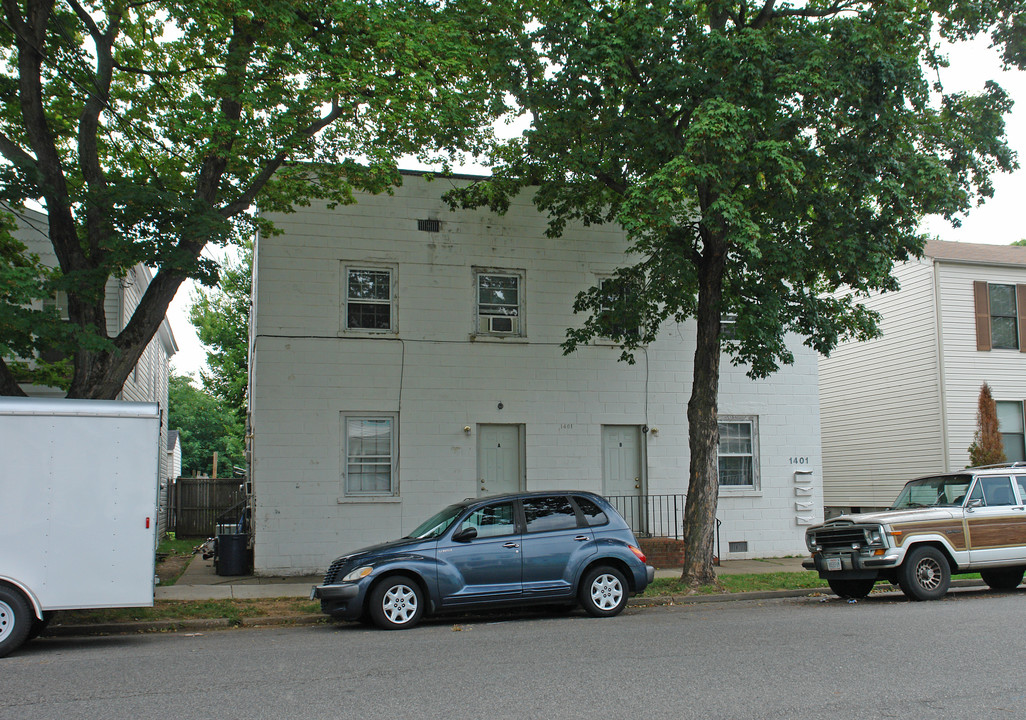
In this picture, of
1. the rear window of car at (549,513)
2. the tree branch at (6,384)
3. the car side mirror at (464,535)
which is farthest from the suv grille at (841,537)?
the tree branch at (6,384)

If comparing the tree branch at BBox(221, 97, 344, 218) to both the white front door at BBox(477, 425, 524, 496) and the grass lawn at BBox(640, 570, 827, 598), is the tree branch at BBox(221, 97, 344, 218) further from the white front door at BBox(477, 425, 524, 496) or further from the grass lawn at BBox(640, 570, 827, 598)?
the grass lawn at BBox(640, 570, 827, 598)

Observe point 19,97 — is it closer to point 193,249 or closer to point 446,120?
point 193,249

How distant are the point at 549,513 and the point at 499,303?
677 centimetres

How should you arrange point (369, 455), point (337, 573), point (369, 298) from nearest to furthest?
point (337, 573) < point (369, 455) < point (369, 298)

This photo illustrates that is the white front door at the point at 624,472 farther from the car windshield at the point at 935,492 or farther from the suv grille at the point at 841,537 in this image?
the car windshield at the point at 935,492

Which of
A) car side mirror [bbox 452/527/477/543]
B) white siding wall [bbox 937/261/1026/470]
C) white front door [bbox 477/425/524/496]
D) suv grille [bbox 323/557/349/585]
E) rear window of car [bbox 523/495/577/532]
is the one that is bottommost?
suv grille [bbox 323/557/349/585]

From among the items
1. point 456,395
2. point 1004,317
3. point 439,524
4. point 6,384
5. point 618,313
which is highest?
point 1004,317

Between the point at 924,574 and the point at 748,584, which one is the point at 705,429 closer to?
the point at 748,584

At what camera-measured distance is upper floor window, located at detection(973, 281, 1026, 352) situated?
22016mm

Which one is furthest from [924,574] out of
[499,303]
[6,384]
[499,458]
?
[6,384]

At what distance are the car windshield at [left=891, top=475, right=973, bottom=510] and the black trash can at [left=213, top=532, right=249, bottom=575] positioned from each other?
1089 centimetres

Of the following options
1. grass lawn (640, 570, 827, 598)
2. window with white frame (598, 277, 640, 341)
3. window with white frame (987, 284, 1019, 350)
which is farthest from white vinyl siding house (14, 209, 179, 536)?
window with white frame (987, 284, 1019, 350)

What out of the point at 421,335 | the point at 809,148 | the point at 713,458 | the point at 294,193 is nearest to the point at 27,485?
the point at 294,193

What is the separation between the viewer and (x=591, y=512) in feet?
38.3
